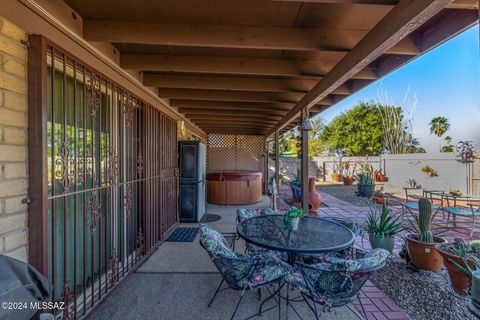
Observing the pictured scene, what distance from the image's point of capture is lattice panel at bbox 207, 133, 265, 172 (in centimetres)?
984

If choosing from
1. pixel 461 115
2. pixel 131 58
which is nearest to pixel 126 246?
pixel 131 58

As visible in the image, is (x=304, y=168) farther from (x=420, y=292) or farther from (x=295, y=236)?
(x=420, y=292)

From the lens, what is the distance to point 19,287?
44.5 inches

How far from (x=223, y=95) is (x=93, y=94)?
6.95ft

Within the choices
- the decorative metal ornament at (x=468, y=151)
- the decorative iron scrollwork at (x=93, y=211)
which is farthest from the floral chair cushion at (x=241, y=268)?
the decorative metal ornament at (x=468, y=151)

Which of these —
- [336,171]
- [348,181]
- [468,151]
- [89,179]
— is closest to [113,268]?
[89,179]

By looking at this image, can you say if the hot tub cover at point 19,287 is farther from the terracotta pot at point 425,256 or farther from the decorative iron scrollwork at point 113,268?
the terracotta pot at point 425,256

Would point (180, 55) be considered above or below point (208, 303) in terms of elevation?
above

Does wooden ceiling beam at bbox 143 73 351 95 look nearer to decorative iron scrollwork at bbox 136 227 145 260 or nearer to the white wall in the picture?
decorative iron scrollwork at bbox 136 227 145 260

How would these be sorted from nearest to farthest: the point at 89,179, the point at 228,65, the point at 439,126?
the point at 89,179 → the point at 228,65 → the point at 439,126

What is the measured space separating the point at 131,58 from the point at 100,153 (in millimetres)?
1132

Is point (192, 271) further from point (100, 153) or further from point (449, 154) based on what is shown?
point (449, 154)

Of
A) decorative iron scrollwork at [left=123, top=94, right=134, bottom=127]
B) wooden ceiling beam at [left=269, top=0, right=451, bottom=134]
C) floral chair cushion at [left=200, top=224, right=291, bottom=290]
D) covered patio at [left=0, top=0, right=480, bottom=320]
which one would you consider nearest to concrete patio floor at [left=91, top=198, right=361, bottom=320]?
covered patio at [left=0, top=0, right=480, bottom=320]

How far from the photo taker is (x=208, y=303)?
89.2 inches
